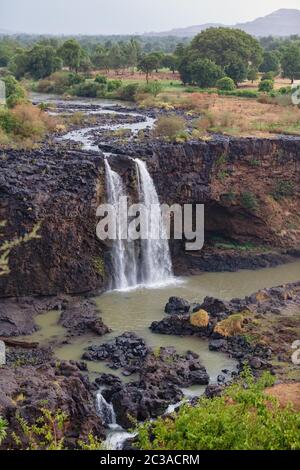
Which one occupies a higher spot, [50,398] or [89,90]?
[89,90]

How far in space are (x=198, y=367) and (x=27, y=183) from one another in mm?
10332

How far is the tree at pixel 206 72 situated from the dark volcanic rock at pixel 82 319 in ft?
111

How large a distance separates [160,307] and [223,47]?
40116mm

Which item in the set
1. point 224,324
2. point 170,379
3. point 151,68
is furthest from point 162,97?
point 170,379

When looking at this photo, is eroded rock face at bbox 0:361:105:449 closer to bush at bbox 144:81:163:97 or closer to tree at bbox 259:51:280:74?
bush at bbox 144:81:163:97

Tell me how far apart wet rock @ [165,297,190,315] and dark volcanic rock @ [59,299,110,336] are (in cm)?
267

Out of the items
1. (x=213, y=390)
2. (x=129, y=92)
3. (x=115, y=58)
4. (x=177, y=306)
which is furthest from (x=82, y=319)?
(x=115, y=58)

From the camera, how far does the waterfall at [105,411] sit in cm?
1819

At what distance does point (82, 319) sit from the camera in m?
24.6

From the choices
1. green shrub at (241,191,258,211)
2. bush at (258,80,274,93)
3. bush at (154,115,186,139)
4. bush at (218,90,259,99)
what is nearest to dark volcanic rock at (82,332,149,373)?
green shrub at (241,191,258,211)

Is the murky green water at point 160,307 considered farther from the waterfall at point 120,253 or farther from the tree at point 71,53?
the tree at point 71,53

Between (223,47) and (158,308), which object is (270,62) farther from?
(158,308)

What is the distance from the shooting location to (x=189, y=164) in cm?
3177
